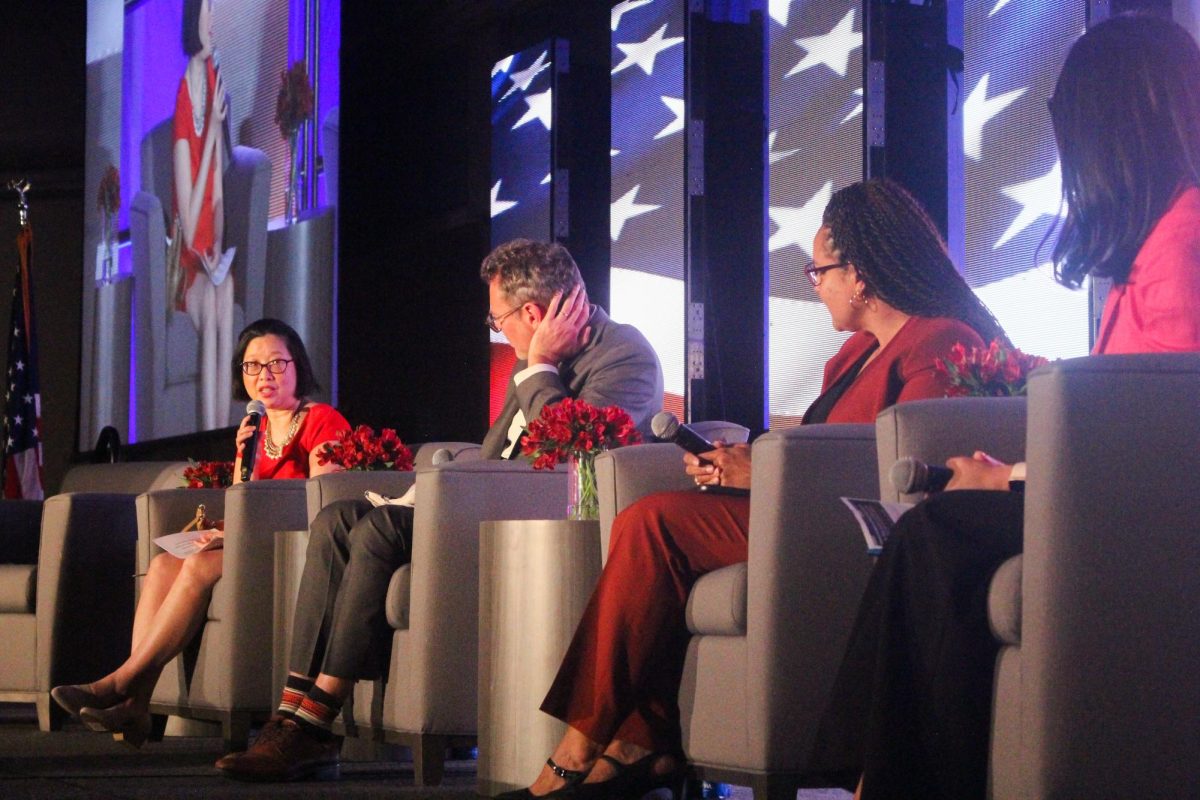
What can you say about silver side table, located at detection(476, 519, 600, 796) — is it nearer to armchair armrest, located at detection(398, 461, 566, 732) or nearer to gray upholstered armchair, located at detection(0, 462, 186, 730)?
armchair armrest, located at detection(398, 461, 566, 732)

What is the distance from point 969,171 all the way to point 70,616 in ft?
9.14

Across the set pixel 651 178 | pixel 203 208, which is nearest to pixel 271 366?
pixel 651 178

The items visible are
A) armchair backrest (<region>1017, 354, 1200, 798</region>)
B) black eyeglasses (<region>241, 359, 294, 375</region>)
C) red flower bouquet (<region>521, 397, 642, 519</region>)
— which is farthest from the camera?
black eyeglasses (<region>241, 359, 294, 375</region>)

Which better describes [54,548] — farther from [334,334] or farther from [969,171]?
[969,171]

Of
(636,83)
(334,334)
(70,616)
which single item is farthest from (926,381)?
(334,334)

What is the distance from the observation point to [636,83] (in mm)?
4992

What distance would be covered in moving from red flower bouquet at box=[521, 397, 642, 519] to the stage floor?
1.94 ft

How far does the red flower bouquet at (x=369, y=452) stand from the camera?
3.83m

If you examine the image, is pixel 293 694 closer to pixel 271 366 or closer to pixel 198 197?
pixel 271 366

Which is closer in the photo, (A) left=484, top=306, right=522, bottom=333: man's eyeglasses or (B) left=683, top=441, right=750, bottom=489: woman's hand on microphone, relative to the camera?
(B) left=683, top=441, right=750, bottom=489: woman's hand on microphone

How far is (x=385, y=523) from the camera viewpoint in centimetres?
337

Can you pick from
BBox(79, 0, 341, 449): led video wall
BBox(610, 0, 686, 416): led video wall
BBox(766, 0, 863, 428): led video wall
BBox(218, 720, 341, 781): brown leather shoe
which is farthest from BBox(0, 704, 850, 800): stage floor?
BBox(79, 0, 341, 449): led video wall

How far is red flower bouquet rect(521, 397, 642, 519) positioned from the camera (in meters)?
3.01

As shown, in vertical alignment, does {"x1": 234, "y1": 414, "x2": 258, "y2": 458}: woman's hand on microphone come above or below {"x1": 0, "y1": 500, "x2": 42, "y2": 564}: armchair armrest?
above
